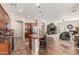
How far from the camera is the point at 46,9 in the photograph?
117 inches

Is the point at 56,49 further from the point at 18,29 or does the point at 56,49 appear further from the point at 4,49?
the point at 4,49

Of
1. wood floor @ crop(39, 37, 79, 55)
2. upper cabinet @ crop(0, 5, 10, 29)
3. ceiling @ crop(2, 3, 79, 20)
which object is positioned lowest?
wood floor @ crop(39, 37, 79, 55)

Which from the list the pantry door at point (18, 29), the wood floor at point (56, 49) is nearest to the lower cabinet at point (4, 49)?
the pantry door at point (18, 29)

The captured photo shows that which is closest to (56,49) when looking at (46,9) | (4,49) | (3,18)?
Result: (46,9)

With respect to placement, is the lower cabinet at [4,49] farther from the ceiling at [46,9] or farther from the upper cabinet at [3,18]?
the ceiling at [46,9]

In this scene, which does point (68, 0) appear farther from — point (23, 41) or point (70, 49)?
point (23, 41)

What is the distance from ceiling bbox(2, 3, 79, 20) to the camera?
116 inches

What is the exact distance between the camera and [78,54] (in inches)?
117

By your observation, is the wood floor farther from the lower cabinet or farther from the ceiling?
the lower cabinet

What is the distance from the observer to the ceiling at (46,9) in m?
2.95

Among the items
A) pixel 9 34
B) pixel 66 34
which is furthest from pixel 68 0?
pixel 9 34

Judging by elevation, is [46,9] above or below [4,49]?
above

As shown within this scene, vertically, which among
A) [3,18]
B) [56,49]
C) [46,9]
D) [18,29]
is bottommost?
[56,49]

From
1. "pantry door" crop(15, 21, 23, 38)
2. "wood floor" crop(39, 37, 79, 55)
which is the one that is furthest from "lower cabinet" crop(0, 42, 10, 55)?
"wood floor" crop(39, 37, 79, 55)
